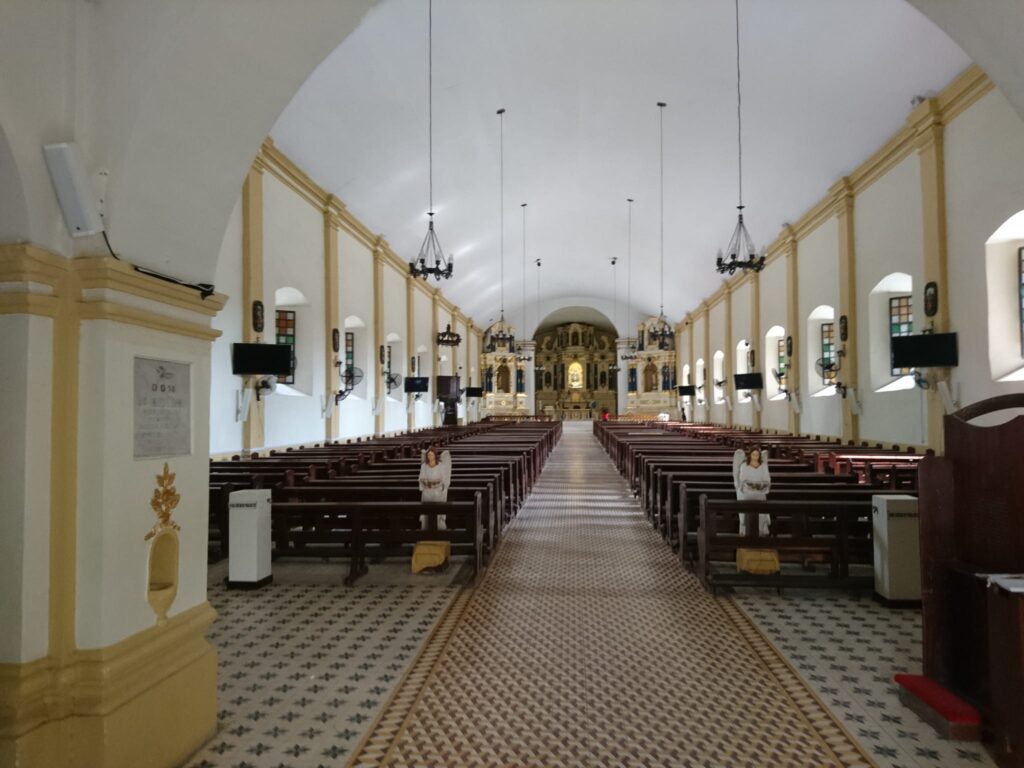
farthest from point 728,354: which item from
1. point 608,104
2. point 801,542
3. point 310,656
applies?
point 310,656

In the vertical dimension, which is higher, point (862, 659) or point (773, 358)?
point (773, 358)

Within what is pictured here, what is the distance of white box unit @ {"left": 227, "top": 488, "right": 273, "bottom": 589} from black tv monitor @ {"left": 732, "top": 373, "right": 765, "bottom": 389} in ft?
45.9

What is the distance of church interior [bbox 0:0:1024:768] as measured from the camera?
258cm

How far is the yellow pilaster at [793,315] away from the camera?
49.8ft

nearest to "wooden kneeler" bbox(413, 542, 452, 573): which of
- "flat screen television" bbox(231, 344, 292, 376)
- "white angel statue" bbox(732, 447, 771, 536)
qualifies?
"white angel statue" bbox(732, 447, 771, 536)

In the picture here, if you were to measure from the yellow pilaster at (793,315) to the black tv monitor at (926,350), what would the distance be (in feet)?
20.3

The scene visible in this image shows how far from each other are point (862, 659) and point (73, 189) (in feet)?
15.0

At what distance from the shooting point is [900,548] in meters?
4.91

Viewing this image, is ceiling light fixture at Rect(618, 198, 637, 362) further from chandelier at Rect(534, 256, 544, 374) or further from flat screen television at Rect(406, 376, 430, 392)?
flat screen television at Rect(406, 376, 430, 392)

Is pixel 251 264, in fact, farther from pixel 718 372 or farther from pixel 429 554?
pixel 718 372

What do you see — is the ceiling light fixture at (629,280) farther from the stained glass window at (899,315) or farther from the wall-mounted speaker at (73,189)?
the wall-mounted speaker at (73,189)

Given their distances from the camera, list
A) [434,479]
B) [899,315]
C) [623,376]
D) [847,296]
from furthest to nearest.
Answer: [623,376] → [847,296] → [899,315] → [434,479]

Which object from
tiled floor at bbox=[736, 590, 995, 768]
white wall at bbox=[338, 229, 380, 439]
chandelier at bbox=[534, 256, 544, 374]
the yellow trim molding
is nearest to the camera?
the yellow trim molding

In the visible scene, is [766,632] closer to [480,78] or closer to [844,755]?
[844,755]
